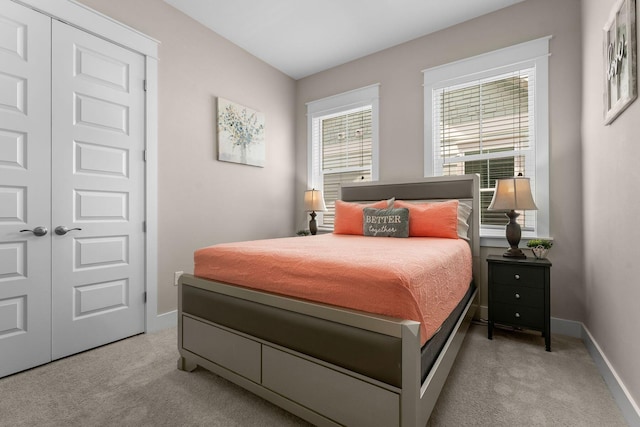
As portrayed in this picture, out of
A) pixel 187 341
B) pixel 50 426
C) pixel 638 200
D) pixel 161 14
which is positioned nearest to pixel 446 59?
pixel 638 200

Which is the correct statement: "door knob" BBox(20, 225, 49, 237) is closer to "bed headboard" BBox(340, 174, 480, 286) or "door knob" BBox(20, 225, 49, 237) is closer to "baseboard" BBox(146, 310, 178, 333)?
"baseboard" BBox(146, 310, 178, 333)

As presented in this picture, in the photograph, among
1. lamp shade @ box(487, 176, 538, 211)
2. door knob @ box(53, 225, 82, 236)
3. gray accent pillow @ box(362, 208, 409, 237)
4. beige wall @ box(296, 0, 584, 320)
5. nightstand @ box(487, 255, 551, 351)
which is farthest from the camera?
gray accent pillow @ box(362, 208, 409, 237)

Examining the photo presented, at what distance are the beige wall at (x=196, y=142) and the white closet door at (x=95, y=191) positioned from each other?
0.78 feet

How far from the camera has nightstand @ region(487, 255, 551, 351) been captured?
2283mm

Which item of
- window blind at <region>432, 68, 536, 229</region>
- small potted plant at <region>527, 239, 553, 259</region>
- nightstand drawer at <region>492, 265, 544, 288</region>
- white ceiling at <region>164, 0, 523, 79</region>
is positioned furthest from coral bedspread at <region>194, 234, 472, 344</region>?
white ceiling at <region>164, 0, 523, 79</region>

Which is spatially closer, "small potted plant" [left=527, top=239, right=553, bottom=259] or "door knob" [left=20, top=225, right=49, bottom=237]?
"door knob" [left=20, top=225, right=49, bottom=237]

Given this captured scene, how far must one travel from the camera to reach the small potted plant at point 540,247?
249 cm

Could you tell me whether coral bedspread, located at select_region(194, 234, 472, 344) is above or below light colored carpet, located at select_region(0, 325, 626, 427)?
above

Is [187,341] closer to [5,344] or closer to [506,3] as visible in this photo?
[5,344]

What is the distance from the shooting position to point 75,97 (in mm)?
2268

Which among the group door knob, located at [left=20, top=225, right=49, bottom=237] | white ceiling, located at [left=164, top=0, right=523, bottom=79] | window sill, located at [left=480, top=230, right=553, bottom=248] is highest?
white ceiling, located at [left=164, top=0, right=523, bottom=79]

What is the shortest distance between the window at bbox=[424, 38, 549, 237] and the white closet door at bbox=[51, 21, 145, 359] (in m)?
2.95

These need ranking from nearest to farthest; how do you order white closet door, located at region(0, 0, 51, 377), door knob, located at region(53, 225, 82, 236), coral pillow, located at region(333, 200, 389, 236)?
white closet door, located at region(0, 0, 51, 377), door knob, located at region(53, 225, 82, 236), coral pillow, located at region(333, 200, 389, 236)

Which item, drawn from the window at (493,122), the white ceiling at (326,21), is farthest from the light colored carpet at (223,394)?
the white ceiling at (326,21)
